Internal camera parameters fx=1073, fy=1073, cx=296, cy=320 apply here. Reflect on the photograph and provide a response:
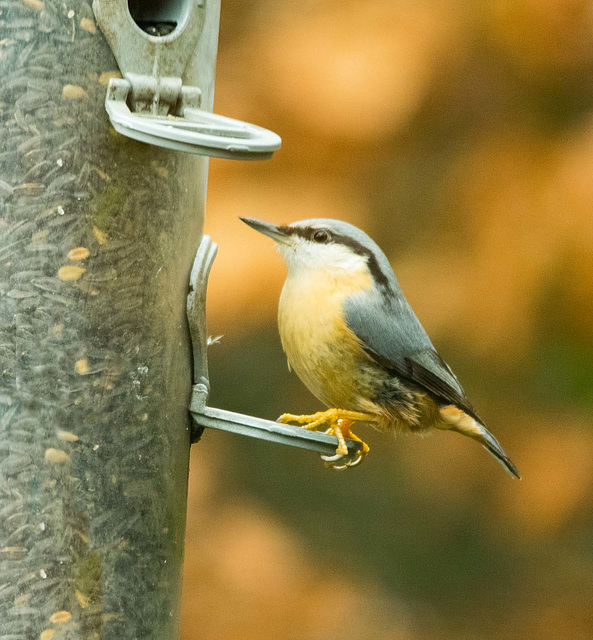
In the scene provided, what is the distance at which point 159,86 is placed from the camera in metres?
2.45

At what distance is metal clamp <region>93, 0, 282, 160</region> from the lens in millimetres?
2252

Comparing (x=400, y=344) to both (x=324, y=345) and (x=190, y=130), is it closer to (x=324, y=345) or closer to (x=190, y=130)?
(x=324, y=345)

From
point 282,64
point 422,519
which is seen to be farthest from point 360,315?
point 422,519

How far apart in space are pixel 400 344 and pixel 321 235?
0.39 metres

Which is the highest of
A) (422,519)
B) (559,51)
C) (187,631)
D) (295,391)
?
(559,51)

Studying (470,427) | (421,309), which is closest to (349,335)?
(470,427)

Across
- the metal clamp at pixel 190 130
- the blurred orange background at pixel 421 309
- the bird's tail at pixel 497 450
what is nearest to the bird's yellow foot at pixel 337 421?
the bird's tail at pixel 497 450

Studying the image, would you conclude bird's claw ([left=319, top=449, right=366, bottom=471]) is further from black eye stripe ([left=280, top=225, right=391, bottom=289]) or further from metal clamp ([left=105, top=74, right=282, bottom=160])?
metal clamp ([left=105, top=74, right=282, bottom=160])

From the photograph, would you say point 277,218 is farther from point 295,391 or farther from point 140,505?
point 140,505

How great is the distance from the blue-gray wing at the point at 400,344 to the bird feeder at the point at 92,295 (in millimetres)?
501

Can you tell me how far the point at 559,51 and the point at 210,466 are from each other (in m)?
2.42

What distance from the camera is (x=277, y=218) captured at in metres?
4.41

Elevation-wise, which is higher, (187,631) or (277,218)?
(277,218)

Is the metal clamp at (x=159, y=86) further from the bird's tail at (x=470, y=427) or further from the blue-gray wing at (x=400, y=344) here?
the bird's tail at (x=470, y=427)
